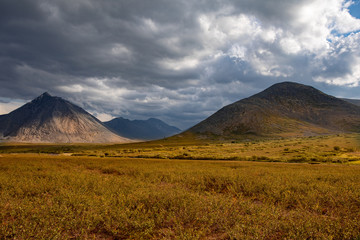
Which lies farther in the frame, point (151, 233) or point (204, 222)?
point (204, 222)

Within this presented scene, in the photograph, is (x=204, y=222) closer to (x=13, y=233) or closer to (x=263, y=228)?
(x=263, y=228)

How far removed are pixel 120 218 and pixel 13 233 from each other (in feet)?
13.5

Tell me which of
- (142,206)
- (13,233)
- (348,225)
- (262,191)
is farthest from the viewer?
(262,191)

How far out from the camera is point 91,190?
14.3 meters

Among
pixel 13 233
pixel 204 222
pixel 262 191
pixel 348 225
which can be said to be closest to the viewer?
pixel 13 233

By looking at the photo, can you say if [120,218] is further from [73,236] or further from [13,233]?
[13,233]

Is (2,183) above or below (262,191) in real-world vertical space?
above

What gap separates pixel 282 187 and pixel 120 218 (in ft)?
39.8

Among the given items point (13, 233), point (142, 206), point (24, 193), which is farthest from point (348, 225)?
point (24, 193)

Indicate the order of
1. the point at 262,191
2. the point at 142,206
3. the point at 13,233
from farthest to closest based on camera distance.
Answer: the point at 262,191, the point at 142,206, the point at 13,233

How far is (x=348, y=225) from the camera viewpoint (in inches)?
347

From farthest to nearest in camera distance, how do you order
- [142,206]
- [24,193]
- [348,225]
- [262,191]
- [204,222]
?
1. [262,191]
2. [24,193]
3. [142,206]
4. [204,222]
5. [348,225]

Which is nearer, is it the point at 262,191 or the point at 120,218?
the point at 120,218

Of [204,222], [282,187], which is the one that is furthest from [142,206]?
[282,187]
